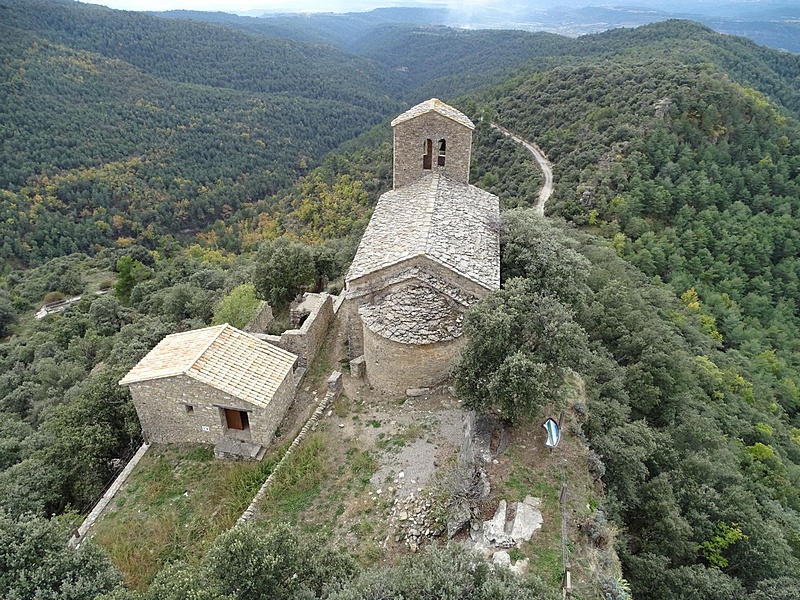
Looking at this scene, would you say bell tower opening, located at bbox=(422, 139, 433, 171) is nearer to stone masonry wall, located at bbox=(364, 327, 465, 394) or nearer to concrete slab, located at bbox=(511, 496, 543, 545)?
stone masonry wall, located at bbox=(364, 327, 465, 394)

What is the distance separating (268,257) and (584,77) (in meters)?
43.5

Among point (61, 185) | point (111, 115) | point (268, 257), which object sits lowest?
point (61, 185)

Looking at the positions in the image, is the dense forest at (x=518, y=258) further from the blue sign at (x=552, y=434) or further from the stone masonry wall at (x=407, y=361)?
the stone masonry wall at (x=407, y=361)

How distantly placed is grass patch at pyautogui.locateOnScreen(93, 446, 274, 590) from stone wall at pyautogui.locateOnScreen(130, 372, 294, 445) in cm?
48

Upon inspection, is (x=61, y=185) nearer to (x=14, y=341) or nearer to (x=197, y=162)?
(x=197, y=162)

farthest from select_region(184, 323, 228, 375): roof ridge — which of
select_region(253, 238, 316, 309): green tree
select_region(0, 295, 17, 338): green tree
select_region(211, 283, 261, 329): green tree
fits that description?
select_region(0, 295, 17, 338): green tree

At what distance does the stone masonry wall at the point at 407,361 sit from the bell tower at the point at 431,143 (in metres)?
10.0

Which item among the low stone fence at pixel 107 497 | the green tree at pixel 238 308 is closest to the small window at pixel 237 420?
the low stone fence at pixel 107 497

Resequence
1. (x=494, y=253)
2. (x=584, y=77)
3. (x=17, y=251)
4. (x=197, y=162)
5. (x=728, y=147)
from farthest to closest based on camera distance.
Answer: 1. (x=197, y=162)
2. (x=17, y=251)
3. (x=584, y=77)
4. (x=728, y=147)
5. (x=494, y=253)

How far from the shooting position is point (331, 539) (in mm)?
10828

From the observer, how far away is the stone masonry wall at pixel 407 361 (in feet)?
46.3

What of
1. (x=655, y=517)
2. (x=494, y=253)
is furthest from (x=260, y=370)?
(x=655, y=517)

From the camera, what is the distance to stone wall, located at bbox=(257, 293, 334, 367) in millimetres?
16797

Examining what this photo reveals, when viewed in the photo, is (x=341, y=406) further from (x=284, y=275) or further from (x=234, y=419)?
(x=284, y=275)
